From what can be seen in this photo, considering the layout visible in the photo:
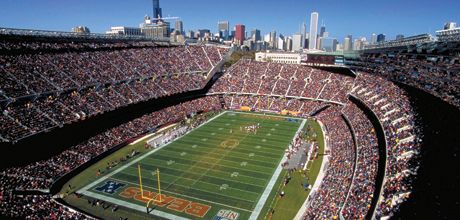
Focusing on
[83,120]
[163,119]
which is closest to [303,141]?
[163,119]

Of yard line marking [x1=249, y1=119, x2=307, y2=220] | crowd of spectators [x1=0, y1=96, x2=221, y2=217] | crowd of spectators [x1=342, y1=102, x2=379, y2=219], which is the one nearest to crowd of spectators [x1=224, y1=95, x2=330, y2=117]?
crowd of spectators [x1=0, y1=96, x2=221, y2=217]

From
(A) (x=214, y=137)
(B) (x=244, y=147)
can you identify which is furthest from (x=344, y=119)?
(A) (x=214, y=137)

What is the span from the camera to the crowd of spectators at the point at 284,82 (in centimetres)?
6341

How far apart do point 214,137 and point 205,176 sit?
43.0ft

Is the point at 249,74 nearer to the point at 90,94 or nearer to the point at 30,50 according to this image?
the point at 90,94

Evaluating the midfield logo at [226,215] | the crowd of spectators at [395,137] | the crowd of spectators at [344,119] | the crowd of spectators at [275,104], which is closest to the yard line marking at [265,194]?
the midfield logo at [226,215]

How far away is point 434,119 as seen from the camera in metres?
27.1

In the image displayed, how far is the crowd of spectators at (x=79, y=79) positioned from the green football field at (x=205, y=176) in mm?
10888

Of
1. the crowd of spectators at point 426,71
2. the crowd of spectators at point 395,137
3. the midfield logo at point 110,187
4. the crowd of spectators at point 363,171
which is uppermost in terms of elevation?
the crowd of spectators at point 426,71

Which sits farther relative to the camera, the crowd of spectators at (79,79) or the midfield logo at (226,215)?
the crowd of spectators at (79,79)

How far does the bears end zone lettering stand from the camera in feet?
89.7

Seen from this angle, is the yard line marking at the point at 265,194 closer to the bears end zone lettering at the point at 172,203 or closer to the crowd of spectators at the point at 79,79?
the bears end zone lettering at the point at 172,203

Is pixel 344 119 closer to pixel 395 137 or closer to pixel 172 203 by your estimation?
pixel 395 137

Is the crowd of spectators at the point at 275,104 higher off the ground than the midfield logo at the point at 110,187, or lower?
higher
